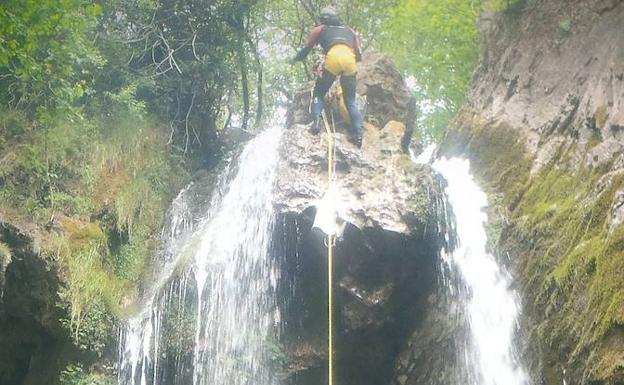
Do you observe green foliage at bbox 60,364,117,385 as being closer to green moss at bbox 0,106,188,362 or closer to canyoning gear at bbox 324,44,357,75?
green moss at bbox 0,106,188,362

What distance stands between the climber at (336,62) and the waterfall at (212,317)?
1.64 meters

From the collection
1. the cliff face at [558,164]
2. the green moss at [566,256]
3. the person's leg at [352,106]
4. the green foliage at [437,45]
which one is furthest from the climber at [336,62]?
the green foliage at [437,45]

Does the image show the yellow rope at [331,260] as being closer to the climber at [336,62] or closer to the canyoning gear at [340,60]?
the climber at [336,62]

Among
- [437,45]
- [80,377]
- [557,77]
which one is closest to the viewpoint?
[80,377]

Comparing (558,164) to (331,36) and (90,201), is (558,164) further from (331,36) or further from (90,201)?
(90,201)

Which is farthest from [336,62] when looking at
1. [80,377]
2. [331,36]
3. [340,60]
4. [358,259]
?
[80,377]

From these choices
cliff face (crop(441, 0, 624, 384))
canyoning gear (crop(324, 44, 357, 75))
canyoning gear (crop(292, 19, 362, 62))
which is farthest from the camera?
canyoning gear (crop(292, 19, 362, 62))

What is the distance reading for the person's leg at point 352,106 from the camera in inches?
338

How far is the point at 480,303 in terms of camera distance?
279 inches

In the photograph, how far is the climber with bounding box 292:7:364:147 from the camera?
8453 millimetres

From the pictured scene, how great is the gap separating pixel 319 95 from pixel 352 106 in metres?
0.54

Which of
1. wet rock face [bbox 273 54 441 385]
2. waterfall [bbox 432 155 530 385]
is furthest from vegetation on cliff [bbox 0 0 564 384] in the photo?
waterfall [bbox 432 155 530 385]

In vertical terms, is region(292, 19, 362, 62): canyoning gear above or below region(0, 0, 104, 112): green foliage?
above

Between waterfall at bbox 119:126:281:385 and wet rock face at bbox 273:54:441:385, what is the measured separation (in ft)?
1.07
